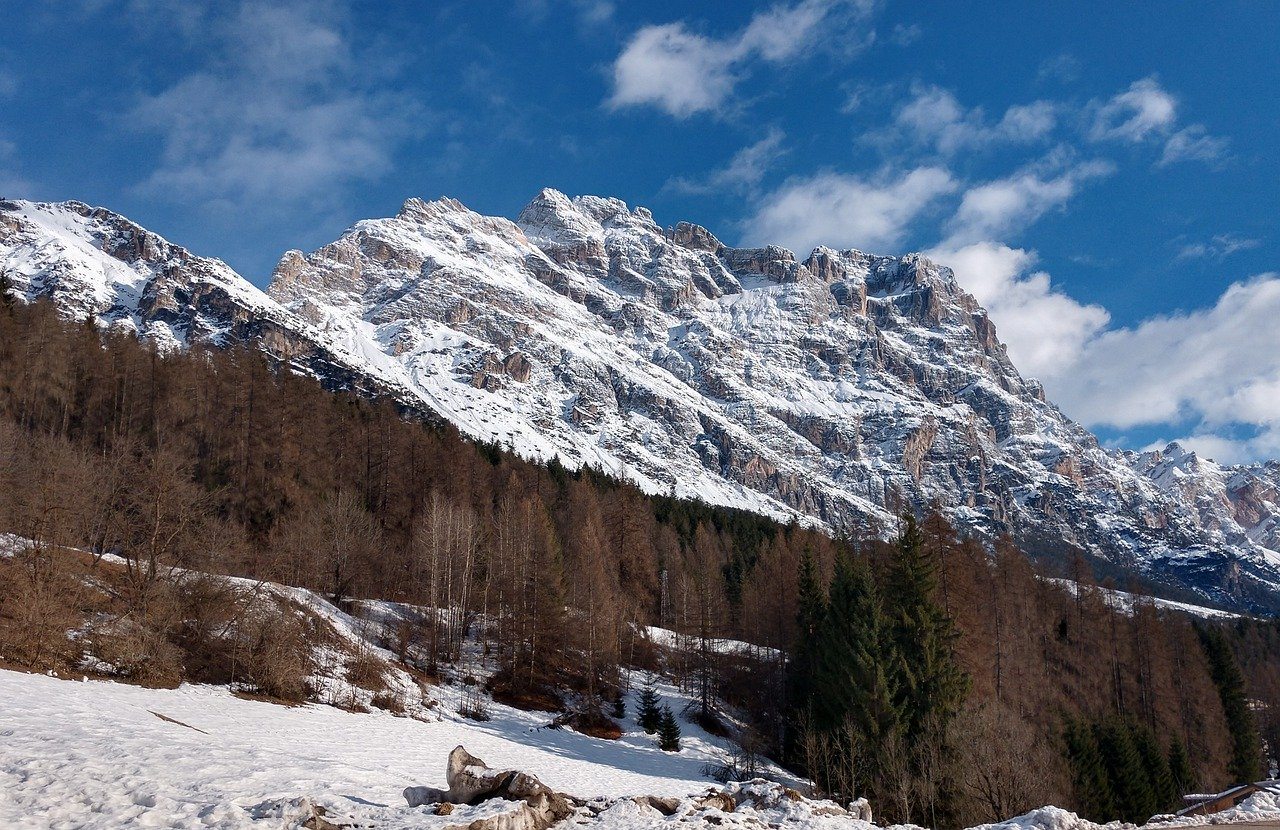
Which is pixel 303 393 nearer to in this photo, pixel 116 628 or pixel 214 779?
pixel 116 628

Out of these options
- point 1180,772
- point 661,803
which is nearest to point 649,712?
point 661,803

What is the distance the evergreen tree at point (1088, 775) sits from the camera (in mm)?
36750

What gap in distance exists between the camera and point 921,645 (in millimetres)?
38719

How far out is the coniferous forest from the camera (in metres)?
29.5

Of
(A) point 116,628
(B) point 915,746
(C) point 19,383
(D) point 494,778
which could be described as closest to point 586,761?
(B) point 915,746

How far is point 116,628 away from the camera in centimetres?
2677

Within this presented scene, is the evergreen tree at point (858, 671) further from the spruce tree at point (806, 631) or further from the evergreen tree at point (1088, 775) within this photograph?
the evergreen tree at point (1088, 775)

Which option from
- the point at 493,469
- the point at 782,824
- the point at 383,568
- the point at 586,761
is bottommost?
the point at 586,761

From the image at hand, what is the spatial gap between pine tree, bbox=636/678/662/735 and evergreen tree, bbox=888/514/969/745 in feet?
44.3

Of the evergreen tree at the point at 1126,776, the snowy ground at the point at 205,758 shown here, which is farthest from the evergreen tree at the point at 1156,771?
the snowy ground at the point at 205,758

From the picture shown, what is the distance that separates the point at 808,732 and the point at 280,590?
89.7ft

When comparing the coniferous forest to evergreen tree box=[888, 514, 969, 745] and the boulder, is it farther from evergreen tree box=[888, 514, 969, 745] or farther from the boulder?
the boulder

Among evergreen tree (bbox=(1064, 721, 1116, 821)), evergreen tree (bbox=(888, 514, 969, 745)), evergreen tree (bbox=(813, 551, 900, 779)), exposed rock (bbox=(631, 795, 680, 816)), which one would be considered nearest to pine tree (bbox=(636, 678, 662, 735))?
evergreen tree (bbox=(813, 551, 900, 779))

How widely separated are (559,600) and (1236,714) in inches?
2334
